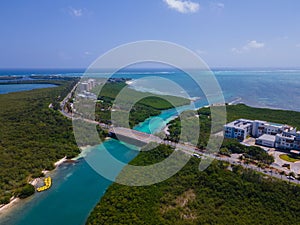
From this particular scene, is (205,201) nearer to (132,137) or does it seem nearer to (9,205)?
(9,205)

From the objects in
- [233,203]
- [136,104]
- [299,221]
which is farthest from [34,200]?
[136,104]

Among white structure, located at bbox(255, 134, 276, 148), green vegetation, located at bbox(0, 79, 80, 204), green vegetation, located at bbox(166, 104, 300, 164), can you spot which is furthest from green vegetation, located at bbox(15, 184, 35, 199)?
white structure, located at bbox(255, 134, 276, 148)

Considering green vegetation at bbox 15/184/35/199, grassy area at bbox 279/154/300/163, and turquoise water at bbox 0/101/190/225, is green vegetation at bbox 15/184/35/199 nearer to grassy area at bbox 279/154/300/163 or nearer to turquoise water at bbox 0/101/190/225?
turquoise water at bbox 0/101/190/225

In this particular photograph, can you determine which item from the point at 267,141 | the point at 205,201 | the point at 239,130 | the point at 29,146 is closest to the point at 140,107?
the point at 239,130

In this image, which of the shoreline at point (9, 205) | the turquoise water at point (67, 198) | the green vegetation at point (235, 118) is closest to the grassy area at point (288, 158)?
the green vegetation at point (235, 118)

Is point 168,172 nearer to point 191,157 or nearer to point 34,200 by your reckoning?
point 191,157

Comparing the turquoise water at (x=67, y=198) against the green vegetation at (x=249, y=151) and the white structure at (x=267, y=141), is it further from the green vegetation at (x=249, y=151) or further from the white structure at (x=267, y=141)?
the white structure at (x=267, y=141)
